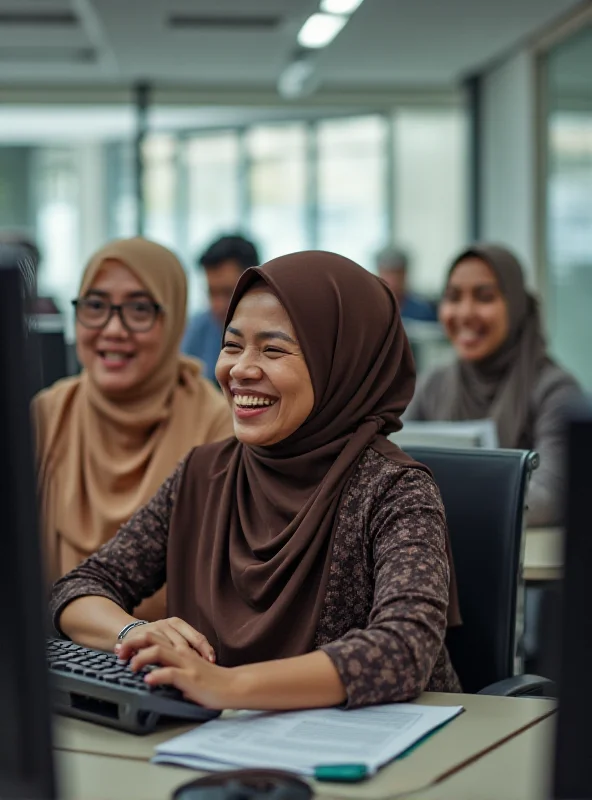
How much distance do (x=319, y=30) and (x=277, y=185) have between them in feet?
10.5

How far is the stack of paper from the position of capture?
3.57 feet

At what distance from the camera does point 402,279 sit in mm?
6520

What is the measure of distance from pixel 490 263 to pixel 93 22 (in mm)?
3437

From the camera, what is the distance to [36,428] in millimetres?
846

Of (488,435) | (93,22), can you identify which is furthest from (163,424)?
(93,22)

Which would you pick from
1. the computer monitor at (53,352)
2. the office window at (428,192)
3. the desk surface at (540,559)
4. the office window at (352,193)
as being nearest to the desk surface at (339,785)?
the desk surface at (540,559)

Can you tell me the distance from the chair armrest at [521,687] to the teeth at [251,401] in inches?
22.0

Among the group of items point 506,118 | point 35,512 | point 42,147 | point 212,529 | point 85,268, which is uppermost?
point 42,147

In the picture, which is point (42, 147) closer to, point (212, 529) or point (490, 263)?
point (490, 263)

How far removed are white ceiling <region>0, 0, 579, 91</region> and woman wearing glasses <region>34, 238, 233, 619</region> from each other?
3.28m

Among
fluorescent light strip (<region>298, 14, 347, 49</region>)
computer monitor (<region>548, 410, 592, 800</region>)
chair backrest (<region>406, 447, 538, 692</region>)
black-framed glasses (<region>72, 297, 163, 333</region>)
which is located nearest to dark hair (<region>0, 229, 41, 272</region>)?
black-framed glasses (<region>72, 297, 163, 333</region>)

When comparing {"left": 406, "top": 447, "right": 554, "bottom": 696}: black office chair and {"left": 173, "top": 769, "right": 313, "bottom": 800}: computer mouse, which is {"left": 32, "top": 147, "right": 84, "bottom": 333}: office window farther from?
{"left": 173, "top": 769, "right": 313, "bottom": 800}: computer mouse

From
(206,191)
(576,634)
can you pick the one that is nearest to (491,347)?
(576,634)

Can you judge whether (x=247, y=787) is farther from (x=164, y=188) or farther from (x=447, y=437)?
(x=164, y=188)
